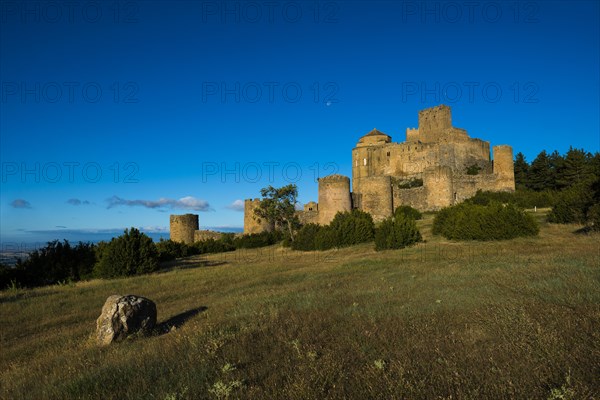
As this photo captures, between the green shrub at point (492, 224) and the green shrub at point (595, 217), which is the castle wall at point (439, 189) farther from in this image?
the green shrub at point (595, 217)

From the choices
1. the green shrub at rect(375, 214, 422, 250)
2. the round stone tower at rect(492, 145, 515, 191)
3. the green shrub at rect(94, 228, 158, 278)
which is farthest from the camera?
the round stone tower at rect(492, 145, 515, 191)

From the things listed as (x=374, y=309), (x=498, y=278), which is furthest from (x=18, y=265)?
(x=498, y=278)

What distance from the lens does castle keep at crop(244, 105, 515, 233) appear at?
119 feet

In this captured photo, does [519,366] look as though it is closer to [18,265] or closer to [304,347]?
[304,347]

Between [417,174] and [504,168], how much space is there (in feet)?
31.8

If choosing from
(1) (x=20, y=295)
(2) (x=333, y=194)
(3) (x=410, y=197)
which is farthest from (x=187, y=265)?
(3) (x=410, y=197)

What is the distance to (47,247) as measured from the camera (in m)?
19.6

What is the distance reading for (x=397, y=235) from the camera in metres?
20.2

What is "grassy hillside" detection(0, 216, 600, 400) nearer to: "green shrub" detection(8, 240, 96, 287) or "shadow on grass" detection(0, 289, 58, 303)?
"shadow on grass" detection(0, 289, 58, 303)

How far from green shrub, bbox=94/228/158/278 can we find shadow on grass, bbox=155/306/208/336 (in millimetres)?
9736

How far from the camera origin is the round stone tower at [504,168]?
42281 millimetres

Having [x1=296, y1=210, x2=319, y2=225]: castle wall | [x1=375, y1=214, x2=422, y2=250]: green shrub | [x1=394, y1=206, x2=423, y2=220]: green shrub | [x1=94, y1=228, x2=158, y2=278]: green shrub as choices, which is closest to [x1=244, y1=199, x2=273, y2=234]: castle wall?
[x1=296, y1=210, x2=319, y2=225]: castle wall

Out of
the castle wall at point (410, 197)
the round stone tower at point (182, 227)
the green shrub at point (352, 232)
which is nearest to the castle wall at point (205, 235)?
the round stone tower at point (182, 227)

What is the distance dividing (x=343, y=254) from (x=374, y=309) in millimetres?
13805
